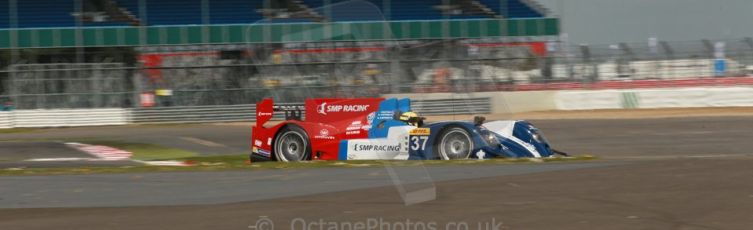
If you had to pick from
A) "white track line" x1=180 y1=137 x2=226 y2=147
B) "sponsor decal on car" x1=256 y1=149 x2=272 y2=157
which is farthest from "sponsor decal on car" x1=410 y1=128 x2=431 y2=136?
"white track line" x1=180 y1=137 x2=226 y2=147

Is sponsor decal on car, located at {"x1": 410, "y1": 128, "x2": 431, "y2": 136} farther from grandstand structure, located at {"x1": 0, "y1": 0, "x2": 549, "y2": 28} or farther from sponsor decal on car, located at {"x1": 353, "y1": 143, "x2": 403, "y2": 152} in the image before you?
grandstand structure, located at {"x1": 0, "y1": 0, "x2": 549, "y2": 28}

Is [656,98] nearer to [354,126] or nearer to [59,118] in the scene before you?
[59,118]

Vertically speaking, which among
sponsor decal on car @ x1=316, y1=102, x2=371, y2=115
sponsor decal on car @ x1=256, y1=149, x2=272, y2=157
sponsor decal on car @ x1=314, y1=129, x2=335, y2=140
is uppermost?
sponsor decal on car @ x1=316, y1=102, x2=371, y2=115

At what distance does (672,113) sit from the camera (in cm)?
2875

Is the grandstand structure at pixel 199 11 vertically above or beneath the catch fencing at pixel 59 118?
above

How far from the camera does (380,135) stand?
526 inches

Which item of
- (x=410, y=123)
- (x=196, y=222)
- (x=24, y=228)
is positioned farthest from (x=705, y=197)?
(x=410, y=123)

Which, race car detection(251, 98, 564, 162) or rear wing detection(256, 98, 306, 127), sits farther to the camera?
rear wing detection(256, 98, 306, 127)

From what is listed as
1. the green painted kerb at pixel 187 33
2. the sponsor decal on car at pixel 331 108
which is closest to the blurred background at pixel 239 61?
the green painted kerb at pixel 187 33

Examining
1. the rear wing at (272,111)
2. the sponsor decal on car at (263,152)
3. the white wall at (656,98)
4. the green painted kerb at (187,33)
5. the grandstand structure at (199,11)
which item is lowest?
the white wall at (656,98)

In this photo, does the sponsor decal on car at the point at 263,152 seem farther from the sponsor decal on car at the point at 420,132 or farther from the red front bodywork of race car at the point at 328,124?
the sponsor decal on car at the point at 420,132

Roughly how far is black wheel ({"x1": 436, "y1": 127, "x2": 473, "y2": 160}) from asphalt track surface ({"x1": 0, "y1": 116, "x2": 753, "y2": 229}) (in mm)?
1813

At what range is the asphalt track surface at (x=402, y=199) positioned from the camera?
645 centimetres

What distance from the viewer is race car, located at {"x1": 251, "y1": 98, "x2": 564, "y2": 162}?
12.6m
